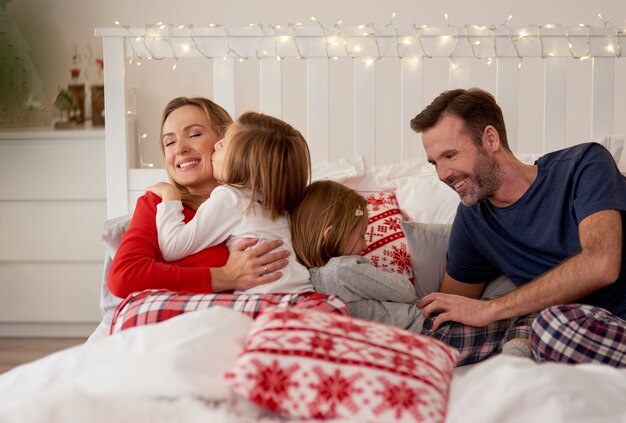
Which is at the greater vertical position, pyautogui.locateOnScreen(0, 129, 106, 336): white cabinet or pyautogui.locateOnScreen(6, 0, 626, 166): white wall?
pyautogui.locateOnScreen(6, 0, 626, 166): white wall

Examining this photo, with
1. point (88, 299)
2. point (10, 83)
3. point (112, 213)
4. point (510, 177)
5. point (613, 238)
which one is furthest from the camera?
point (10, 83)

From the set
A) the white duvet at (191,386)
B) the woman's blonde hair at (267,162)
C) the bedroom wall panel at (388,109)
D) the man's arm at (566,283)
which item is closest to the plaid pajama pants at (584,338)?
the man's arm at (566,283)

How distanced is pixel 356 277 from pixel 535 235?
1.44ft

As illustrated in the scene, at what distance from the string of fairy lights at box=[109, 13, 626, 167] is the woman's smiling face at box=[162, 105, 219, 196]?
494mm

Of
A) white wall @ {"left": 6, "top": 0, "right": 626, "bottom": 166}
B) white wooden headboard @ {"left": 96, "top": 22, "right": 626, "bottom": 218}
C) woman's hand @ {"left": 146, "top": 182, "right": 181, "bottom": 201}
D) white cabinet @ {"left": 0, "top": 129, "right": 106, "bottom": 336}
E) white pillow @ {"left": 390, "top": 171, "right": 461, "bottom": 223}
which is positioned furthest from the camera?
white wall @ {"left": 6, "top": 0, "right": 626, "bottom": 166}

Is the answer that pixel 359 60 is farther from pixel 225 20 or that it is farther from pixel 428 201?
pixel 225 20

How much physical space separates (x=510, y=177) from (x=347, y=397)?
0.94 meters

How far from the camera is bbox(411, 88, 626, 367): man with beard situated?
1358 millimetres

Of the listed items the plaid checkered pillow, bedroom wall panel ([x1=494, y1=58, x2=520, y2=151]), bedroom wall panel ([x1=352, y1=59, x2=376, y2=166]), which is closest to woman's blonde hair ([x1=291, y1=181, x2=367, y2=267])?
the plaid checkered pillow

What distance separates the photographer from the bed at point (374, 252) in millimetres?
A: 878

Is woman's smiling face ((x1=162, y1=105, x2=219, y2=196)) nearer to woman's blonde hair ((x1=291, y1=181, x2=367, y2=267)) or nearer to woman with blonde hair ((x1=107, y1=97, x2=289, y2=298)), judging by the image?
woman with blonde hair ((x1=107, y1=97, x2=289, y2=298))

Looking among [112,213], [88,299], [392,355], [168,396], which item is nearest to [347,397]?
[392,355]

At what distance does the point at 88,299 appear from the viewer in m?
3.04

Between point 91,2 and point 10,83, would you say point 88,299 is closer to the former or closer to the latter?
point 10,83
